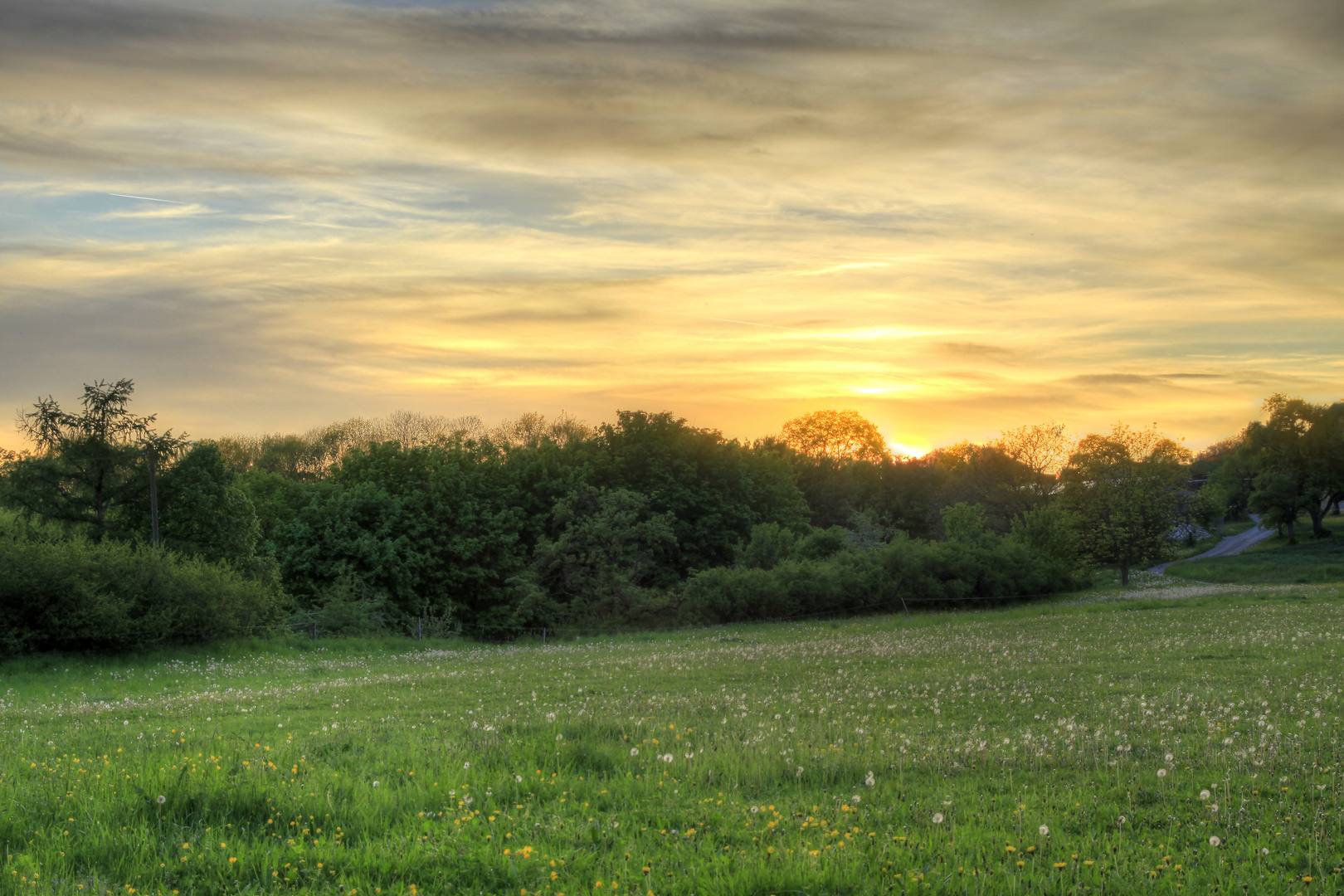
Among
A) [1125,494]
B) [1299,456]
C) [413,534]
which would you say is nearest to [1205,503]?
[1125,494]

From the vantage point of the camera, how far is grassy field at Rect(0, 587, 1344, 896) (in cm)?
633

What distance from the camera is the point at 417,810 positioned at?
7.90m

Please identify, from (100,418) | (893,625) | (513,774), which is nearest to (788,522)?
(893,625)

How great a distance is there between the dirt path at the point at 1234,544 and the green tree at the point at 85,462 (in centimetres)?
8343

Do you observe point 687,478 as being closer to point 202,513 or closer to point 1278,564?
point 202,513

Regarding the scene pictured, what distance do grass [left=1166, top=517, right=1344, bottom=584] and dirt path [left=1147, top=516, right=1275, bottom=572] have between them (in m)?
2.51

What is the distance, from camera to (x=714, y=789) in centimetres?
855

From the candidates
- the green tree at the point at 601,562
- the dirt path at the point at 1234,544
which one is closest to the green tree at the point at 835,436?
the dirt path at the point at 1234,544

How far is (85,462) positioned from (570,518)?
29.5 meters

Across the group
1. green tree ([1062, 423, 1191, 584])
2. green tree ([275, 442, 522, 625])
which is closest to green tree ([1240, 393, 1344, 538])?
green tree ([1062, 423, 1191, 584])

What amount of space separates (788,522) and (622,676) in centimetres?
5514

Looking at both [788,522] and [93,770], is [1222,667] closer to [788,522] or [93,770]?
[93,770]

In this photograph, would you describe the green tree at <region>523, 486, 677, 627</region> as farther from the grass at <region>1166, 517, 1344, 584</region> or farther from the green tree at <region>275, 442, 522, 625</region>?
the grass at <region>1166, 517, 1344, 584</region>

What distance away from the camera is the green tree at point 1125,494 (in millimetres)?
62500
